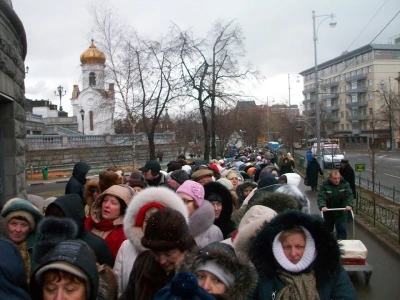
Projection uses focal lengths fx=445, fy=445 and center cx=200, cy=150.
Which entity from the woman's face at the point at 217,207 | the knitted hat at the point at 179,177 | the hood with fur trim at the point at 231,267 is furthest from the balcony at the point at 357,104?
the hood with fur trim at the point at 231,267

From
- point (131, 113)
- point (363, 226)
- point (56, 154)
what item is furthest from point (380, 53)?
point (363, 226)

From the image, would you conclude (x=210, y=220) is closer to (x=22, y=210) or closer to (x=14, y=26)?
(x=22, y=210)

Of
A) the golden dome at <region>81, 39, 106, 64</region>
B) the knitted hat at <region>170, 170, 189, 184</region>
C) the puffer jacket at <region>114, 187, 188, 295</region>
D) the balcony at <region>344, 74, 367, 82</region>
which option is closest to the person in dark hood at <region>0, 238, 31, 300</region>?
the puffer jacket at <region>114, 187, 188, 295</region>

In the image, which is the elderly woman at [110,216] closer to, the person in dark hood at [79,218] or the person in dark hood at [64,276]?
the person in dark hood at [79,218]

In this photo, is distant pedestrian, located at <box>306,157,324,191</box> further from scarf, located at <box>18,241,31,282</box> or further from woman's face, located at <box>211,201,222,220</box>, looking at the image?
scarf, located at <box>18,241,31,282</box>

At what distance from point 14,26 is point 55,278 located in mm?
5466

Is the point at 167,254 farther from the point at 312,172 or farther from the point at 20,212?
the point at 312,172

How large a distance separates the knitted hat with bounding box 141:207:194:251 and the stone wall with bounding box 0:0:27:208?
389 centimetres

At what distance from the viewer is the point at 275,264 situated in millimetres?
3066

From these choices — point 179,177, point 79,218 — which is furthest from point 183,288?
point 179,177

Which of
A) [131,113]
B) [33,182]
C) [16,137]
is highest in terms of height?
[131,113]

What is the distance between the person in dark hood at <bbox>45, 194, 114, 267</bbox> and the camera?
3.92m

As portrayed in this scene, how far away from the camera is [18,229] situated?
410 centimetres

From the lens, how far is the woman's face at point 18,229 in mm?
4066
